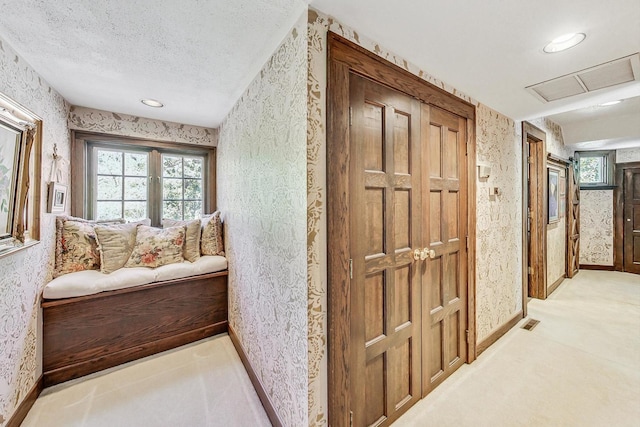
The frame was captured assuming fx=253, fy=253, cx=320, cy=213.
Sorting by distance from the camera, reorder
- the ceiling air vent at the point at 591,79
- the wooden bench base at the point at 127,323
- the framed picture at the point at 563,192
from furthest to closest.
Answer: the framed picture at the point at 563,192 → the wooden bench base at the point at 127,323 → the ceiling air vent at the point at 591,79

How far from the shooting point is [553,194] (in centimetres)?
365

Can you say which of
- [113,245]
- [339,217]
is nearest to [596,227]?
[339,217]

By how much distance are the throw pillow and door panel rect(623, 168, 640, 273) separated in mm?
6673

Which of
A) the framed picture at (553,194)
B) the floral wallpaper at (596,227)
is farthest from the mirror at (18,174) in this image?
the floral wallpaper at (596,227)

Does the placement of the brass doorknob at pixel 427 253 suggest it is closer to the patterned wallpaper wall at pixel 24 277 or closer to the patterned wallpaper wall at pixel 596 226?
the patterned wallpaper wall at pixel 24 277

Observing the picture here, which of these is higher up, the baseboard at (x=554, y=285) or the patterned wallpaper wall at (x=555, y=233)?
the patterned wallpaper wall at (x=555, y=233)

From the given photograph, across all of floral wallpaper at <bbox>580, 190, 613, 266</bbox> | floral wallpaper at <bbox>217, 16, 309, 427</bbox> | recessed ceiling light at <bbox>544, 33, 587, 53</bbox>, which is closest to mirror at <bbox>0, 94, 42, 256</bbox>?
floral wallpaper at <bbox>217, 16, 309, 427</bbox>

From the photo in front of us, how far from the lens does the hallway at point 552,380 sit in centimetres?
158

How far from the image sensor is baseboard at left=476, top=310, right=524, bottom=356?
2236 mm

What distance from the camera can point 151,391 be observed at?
1.84 metres

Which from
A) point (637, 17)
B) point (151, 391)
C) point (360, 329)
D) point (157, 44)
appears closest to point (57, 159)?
point (157, 44)

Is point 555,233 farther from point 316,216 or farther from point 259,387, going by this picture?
point 259,387

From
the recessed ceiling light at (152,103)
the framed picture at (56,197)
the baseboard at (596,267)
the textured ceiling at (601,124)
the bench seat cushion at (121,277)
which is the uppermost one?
the textured ceiling at (601,124)

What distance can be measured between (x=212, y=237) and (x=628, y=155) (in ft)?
22.3
